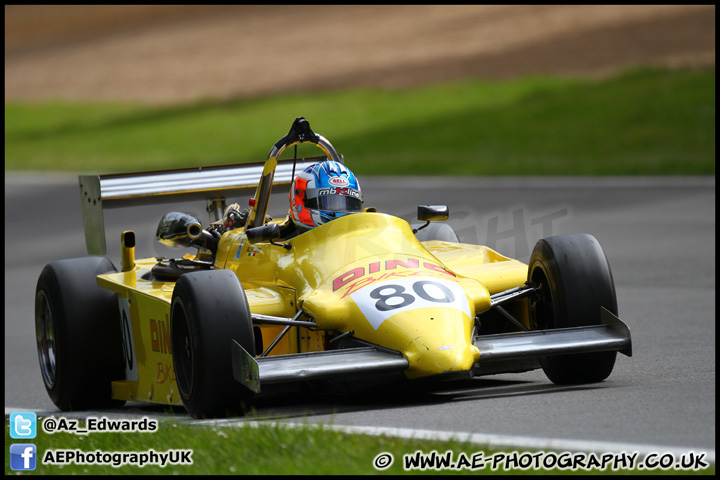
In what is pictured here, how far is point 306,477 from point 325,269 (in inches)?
96.8

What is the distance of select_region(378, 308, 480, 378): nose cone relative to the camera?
249 inches

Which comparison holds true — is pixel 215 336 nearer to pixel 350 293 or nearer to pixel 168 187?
pixel 350 293

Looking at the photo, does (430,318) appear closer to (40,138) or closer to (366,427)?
(366,427)

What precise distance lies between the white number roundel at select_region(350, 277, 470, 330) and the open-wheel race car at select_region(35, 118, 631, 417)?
11 millimetres

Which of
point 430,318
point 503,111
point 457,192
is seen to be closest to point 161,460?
point 430,318

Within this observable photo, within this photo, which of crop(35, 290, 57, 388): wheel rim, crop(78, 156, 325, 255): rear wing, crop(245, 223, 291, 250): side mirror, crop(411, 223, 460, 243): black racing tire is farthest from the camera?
crop(411, 223, 460, 243): black racing tire

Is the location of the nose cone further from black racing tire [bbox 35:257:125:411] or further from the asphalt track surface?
black racing tire [bbox 35:257:125:411]

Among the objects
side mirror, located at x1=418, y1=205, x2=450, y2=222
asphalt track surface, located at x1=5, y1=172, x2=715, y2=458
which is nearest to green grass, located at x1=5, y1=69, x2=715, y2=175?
asphalt track surface, located at x1=5, y1=172, x2=715, y2=458

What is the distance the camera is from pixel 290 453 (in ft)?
17.5

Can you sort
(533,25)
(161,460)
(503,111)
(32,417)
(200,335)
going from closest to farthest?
1. (161,460)
2. (200,335)
3. (32,417)
4. (503,111)
5. (533,25)

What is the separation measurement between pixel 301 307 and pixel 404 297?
26.0 inches

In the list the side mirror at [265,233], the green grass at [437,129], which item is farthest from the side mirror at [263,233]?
the green grass at [437,129]

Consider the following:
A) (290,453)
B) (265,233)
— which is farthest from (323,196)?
(290,453)

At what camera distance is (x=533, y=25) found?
42312 mm
